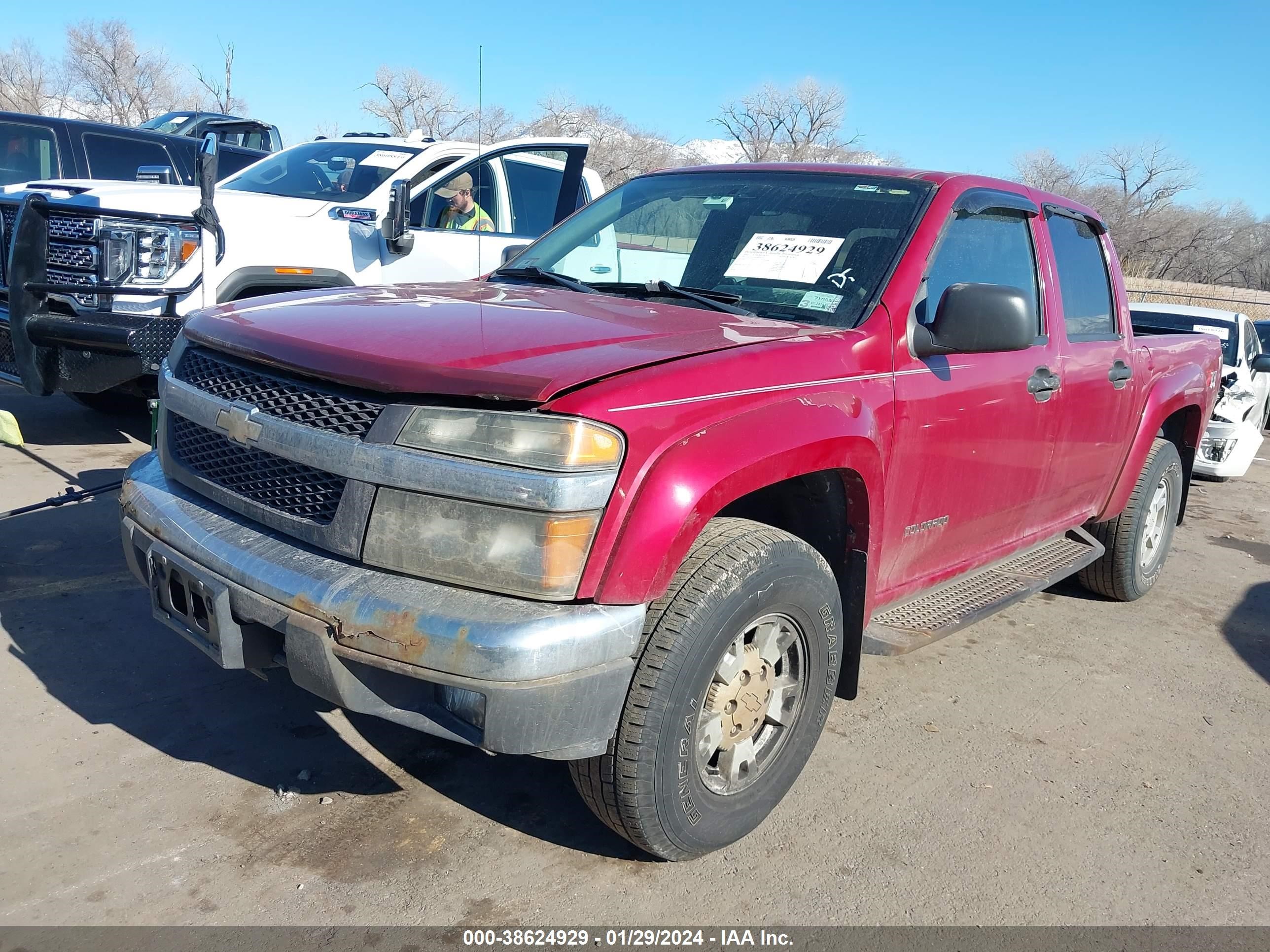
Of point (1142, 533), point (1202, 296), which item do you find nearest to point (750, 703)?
point (1142, 533)

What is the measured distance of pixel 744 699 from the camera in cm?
267

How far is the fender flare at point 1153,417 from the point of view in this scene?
4707mm

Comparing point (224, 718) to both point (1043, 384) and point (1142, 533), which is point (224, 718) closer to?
point (1043, 384)

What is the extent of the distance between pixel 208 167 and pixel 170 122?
519 inches

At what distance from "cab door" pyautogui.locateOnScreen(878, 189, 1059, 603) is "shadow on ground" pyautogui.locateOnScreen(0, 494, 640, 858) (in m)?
1.28

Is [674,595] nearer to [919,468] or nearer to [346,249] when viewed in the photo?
[919,468]

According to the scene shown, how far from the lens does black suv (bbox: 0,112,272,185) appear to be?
30.2 ft

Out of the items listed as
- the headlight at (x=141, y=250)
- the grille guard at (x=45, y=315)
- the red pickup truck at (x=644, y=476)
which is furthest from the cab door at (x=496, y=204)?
the red pickup truck at (x=644, y=476)

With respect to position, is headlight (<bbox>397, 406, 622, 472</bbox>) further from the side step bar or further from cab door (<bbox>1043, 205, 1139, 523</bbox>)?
cab door (<bbox>1043, 205, 1139, 523</bbox>)

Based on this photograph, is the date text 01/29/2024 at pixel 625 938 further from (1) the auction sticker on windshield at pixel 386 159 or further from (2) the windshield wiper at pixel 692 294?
(1) the auction sticker on windshield at pixel 386 159

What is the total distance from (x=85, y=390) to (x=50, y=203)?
1.01 m

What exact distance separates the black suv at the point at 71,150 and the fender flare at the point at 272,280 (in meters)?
4.13

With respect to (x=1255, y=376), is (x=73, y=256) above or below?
above

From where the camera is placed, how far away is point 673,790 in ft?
8.04
